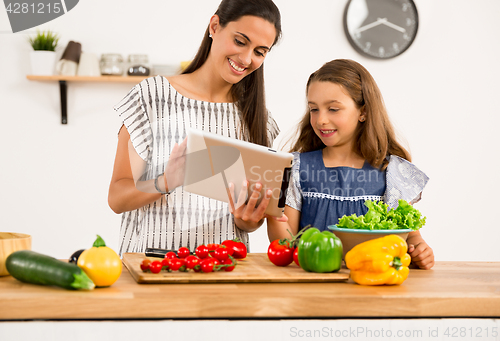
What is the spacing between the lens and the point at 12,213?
2.99 m

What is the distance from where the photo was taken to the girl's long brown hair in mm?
1713

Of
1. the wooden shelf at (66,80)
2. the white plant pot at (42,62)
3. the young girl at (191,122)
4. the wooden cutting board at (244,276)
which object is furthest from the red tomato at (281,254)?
Answer: the white plant pot at (42,62)

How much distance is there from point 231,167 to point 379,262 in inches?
18.1

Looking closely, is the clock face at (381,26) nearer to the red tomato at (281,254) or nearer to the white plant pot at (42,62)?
the white plant pot at (42,62)

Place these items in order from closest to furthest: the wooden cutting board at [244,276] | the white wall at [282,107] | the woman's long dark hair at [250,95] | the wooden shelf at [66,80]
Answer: the wooden cutting board at [244,276], the woman's long dark hair at [250,95], the wooden shelf at [66,80], the white wall at [282,107]

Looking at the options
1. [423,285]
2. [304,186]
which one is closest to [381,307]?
[423,285]

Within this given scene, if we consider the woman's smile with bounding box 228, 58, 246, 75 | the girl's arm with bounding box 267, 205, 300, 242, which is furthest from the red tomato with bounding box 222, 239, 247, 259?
the woman's smile with bounding box 228, 58, 246, 75

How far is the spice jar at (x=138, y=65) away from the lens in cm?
294

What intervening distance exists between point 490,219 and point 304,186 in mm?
2236

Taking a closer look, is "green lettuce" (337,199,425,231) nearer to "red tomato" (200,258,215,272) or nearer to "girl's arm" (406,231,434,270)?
"girl's arm" (406,231,434,270)

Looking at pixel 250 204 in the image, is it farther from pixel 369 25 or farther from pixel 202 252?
pixel 369 25

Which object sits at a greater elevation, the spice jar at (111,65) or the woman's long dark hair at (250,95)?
the spice jar at (111,65)

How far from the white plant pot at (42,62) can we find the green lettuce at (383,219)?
237 centimetres

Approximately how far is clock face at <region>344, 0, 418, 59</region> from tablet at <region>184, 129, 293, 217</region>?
2249 millimetres
